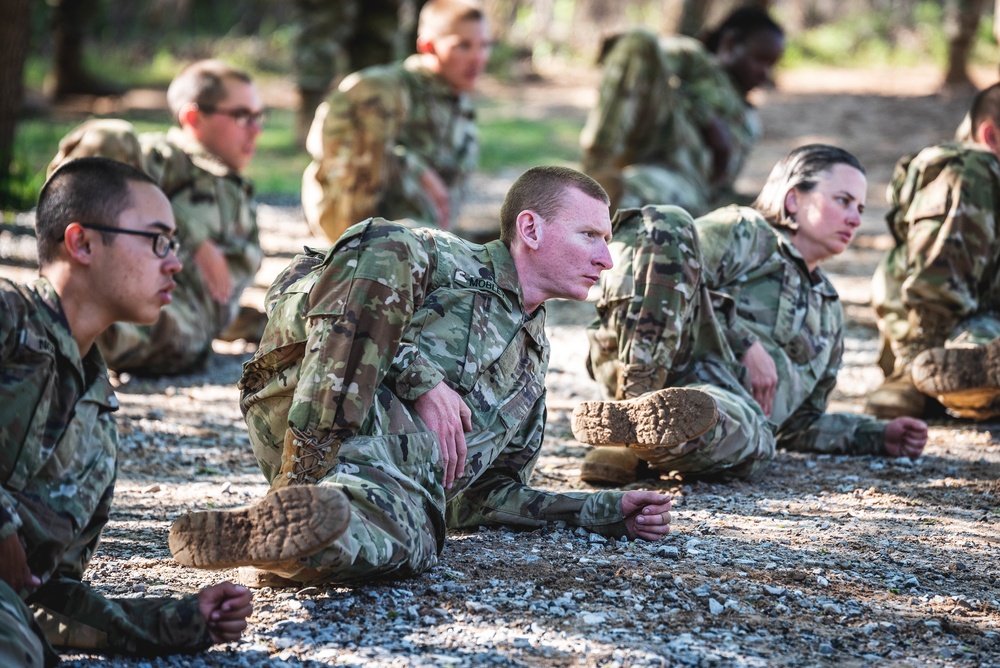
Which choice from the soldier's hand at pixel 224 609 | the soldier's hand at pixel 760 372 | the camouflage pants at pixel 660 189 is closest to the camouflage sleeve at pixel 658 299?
the soldier's hand at pixel 760 372

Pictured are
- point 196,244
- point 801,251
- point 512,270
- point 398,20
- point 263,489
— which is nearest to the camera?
point 512,270

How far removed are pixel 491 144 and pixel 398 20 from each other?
6.96ft

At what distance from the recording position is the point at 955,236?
19.1 ft

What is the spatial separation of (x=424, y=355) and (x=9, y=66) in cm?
777

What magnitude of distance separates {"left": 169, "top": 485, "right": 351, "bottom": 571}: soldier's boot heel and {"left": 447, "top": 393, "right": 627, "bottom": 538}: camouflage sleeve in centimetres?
116

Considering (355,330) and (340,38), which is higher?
(340,38)

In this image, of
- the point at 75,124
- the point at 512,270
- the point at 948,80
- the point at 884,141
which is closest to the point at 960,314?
the point at 512,270

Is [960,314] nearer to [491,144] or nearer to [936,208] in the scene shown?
[936,208]

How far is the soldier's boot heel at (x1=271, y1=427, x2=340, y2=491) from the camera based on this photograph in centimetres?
328

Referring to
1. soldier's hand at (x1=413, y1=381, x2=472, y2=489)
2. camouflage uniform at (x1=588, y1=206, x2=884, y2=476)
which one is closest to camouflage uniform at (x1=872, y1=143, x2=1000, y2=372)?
camouflage uniform at (x1=588, y1=206, x2=884, y2=476)

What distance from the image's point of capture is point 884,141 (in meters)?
14.6

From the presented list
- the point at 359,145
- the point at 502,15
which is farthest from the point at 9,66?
the point at 502,15

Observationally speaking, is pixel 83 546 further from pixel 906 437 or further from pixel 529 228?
pixel 906 437

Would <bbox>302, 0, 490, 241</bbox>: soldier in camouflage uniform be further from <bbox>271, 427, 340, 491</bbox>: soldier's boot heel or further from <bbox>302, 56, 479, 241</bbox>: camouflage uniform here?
<bbox>271, 427, 340, 491</bbox>: soldier's boot heel
